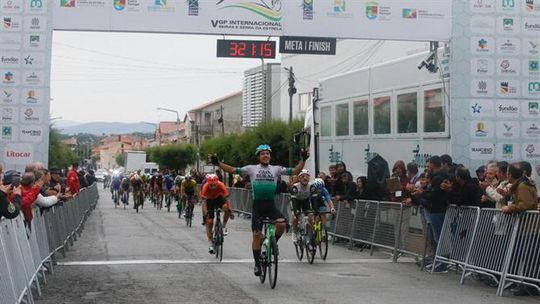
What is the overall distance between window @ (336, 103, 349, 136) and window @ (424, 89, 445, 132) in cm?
379

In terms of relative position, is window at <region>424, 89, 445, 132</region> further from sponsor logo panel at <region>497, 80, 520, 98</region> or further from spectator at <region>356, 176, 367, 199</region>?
sponsor logo panel at <region>497, 80, 520, 98</region>

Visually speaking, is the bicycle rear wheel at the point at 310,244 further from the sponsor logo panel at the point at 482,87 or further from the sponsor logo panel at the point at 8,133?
the sponsor logo panel at the point at 8,133

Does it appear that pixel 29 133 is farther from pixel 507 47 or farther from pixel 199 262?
pixel 507 47

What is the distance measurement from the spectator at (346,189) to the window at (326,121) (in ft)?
8.14

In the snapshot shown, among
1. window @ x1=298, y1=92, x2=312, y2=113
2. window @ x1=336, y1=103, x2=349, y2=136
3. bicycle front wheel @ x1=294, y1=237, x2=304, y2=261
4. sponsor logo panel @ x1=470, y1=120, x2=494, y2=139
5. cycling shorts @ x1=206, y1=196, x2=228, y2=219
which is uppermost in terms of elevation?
window @ x1=298, y1=92, x2=312, y2=113

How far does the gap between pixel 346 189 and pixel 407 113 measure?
96.4 inches

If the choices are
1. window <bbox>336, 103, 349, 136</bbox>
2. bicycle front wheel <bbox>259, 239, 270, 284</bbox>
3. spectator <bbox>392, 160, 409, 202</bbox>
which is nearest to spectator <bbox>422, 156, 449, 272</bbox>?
spectator <bbox>392, 160, 409, 202</bbox>

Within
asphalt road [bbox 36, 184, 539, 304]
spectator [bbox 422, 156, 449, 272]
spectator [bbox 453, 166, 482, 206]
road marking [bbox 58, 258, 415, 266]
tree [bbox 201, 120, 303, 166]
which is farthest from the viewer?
tree [bbox 201, 120, 303, 166]

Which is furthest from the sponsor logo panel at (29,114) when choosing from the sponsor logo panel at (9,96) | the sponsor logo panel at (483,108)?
the sponsor logo panel at (483,108)

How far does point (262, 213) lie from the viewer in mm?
11945

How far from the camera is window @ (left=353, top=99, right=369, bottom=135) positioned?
60.6 ft

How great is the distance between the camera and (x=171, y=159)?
9744cm

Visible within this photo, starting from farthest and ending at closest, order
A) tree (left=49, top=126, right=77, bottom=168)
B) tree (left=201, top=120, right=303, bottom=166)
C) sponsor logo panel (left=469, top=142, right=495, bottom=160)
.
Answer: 1. tree (left=49, top=126, right=77, bottom=168)
2. tree (left=201, top=120, right=303, bottom=166)
3. sponsor logo panel (left=469, top=142, right=495, bottom=160)

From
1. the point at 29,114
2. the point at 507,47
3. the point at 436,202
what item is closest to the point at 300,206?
the point at 436,202
